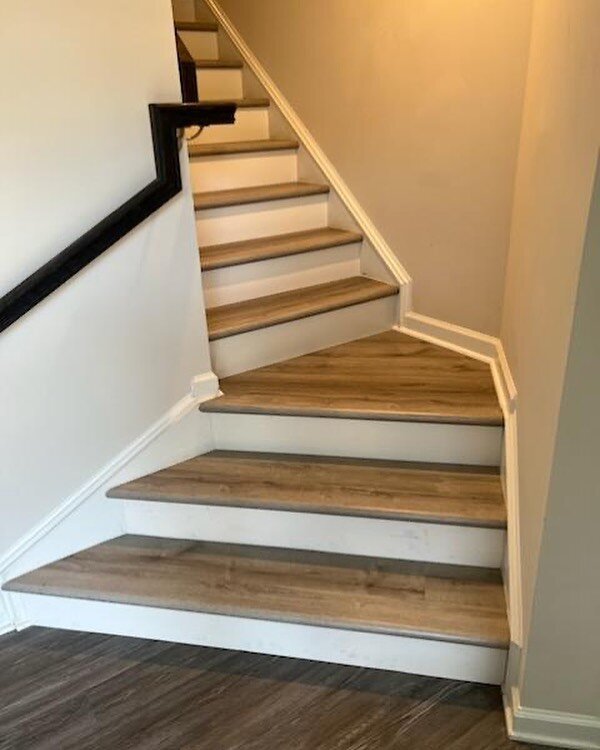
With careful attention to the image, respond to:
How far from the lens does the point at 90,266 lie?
5.58 feet

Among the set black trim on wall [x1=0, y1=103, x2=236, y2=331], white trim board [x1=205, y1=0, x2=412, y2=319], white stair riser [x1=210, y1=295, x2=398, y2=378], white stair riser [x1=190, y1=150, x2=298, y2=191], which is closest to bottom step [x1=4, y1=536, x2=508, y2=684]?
white stair riser [x1=210, y1=295, x2=398, y2=378]

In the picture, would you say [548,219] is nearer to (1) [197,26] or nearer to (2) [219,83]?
(2) [219,83]

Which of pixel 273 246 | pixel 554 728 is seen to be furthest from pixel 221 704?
pixel 273 246

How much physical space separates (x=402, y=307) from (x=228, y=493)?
1158 mm

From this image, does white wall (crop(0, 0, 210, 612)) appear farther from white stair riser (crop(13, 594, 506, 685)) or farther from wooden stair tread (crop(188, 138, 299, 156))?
wooden stair tread (crop(188, 138, 299, 156))

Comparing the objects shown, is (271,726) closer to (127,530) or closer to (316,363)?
(127,530)

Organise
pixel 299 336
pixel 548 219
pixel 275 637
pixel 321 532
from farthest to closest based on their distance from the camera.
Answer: pixel 299 336
pixel 321 532
pixel 275 637
pixel 548 219

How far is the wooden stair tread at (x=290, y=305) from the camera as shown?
2.24 m

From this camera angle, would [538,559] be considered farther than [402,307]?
No

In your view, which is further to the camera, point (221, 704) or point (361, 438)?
point (361, 438)

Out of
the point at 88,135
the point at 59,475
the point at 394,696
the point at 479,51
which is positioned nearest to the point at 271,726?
the point at 394,696

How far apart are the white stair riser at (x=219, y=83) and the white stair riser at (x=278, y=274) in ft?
3.62

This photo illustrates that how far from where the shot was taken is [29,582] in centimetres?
183

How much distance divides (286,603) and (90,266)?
108 centimetres
